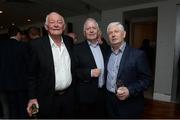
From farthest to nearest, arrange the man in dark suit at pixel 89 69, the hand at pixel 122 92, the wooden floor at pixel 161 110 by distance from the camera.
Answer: the wooden floor at pixel 161 110 → the man in dark suit at pixel 89 69 → the hand at pixel 122 92

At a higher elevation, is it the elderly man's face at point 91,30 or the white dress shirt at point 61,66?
the elderly man's face at point 91,30

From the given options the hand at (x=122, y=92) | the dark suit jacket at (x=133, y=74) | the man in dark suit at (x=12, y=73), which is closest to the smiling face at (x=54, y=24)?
the dark suit jacket at (x=133, y=74)

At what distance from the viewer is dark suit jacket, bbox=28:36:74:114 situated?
2320 mm

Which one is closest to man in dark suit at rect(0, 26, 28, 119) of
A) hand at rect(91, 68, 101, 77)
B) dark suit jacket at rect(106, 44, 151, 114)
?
hand at rect(91, 68, 101, 77)

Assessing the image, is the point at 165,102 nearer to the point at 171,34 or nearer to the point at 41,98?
the point at 171,34

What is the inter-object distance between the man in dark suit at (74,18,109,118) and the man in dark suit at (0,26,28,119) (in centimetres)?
136

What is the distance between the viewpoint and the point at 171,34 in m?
6.45

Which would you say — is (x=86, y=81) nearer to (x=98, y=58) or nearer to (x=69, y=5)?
(x=98, y=58)

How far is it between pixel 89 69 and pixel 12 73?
5.20ft

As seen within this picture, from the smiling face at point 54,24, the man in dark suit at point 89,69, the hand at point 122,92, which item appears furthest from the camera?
the man in dark suit at point 89,69

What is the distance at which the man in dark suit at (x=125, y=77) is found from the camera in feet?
7.32

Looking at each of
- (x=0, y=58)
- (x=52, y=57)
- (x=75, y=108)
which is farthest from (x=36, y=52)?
(x=0, y=58)

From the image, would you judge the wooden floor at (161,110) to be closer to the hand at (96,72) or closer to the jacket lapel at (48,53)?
the hand at (96,72)

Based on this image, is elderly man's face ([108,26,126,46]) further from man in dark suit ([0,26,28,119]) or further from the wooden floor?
the wooden floor
